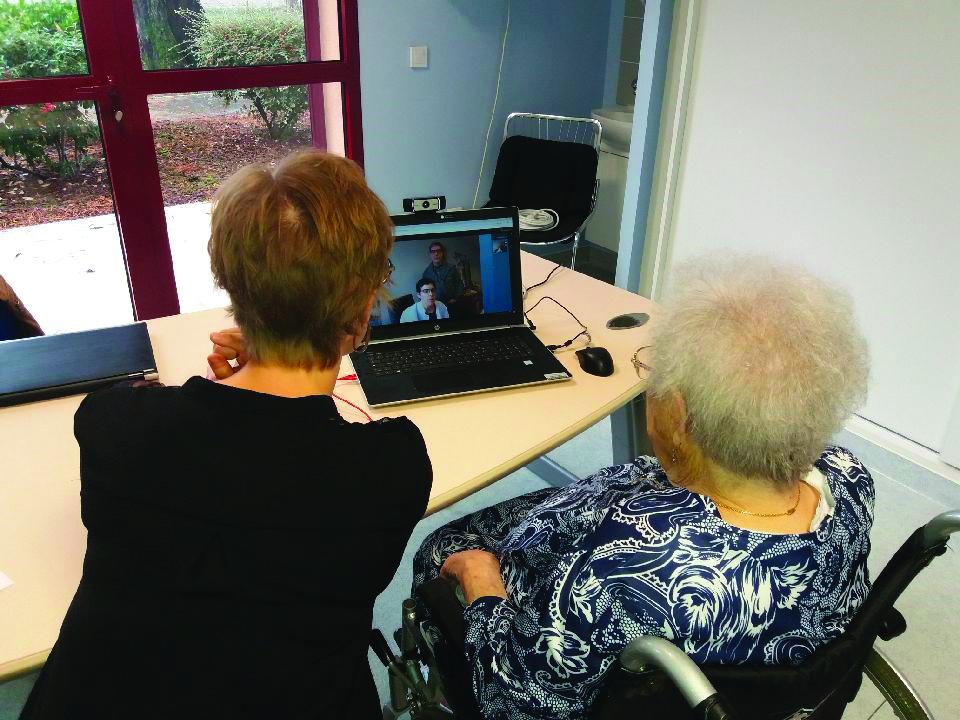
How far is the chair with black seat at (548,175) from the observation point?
3627mm

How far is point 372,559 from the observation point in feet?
3.07

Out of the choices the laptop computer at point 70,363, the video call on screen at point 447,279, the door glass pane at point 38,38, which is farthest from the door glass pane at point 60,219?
the video call on screen at point 447,279

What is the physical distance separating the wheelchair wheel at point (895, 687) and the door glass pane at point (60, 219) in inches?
107

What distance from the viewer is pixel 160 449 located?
2.85ft

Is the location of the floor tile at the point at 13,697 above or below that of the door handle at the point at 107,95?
below

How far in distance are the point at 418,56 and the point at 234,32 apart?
834mm

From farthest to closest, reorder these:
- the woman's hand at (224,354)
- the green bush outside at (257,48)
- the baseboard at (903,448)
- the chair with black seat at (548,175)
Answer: the chair with black seat at (548,175) < the green bush outside at (257,48) < the baseboard at (903,448) < the woman's hand at (224,354)

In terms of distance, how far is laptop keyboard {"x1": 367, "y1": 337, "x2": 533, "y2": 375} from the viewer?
1661 millimetres

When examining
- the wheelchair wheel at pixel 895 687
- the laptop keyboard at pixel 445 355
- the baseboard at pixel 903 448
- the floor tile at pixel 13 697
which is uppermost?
the laptop keyboard at pixel 445 355

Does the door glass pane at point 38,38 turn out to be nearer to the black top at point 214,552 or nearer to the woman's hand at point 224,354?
the woman's hand at point 224,354

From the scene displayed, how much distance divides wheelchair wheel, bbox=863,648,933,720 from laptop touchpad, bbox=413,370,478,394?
0.85 m

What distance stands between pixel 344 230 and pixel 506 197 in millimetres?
3017

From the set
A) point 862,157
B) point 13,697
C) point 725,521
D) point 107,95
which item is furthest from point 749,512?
point 107,95

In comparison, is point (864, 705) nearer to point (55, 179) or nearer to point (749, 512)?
point (749, 512)
